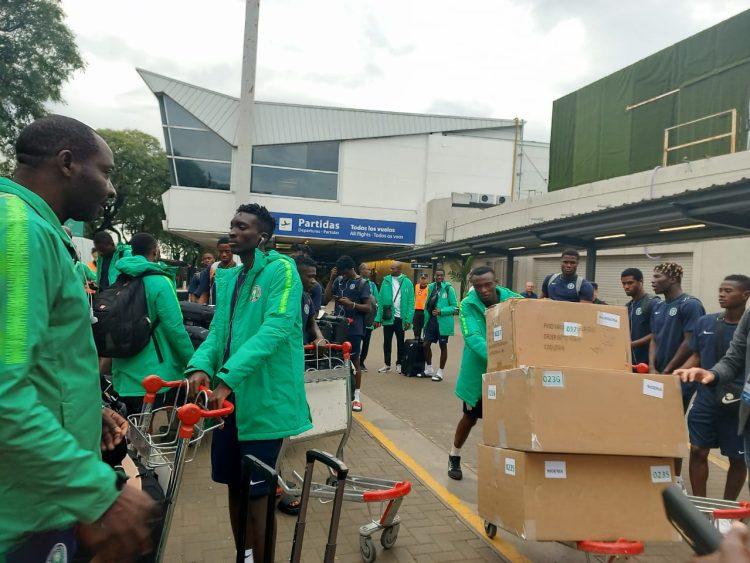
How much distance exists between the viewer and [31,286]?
1252 millimetres

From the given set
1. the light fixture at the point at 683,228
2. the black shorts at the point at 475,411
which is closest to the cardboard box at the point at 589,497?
the black shorts at the point at 475,411

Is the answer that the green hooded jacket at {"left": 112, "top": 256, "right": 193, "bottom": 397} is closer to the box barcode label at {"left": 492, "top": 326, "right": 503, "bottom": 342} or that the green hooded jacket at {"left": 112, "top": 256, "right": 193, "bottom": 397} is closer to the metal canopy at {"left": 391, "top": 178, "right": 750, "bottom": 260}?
the box barcode label at {"left": 492, "top": 326, "right": 503, "bottom": 342}

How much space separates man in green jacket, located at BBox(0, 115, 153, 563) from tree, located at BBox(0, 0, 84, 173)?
20227 millimetres

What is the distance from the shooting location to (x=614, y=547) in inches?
111

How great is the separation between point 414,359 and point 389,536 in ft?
20.1

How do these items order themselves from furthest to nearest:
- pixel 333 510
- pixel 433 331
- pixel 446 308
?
pixel 433 331, pixel 446 308, pixel 333 510

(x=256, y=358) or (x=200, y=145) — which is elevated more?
(x=200, y=145)

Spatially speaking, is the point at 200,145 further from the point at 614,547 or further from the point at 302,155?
the point at 614,547

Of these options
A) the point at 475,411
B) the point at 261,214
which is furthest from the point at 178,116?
the point at 261,214

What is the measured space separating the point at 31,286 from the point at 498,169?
31.6m

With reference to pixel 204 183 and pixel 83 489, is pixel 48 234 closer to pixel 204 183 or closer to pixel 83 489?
pixel 83 489

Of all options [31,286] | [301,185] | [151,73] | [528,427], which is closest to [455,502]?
[528,427]

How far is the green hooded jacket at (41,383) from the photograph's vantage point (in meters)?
1.19

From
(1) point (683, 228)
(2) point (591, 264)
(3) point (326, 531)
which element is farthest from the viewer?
(2) point (591, 264)
